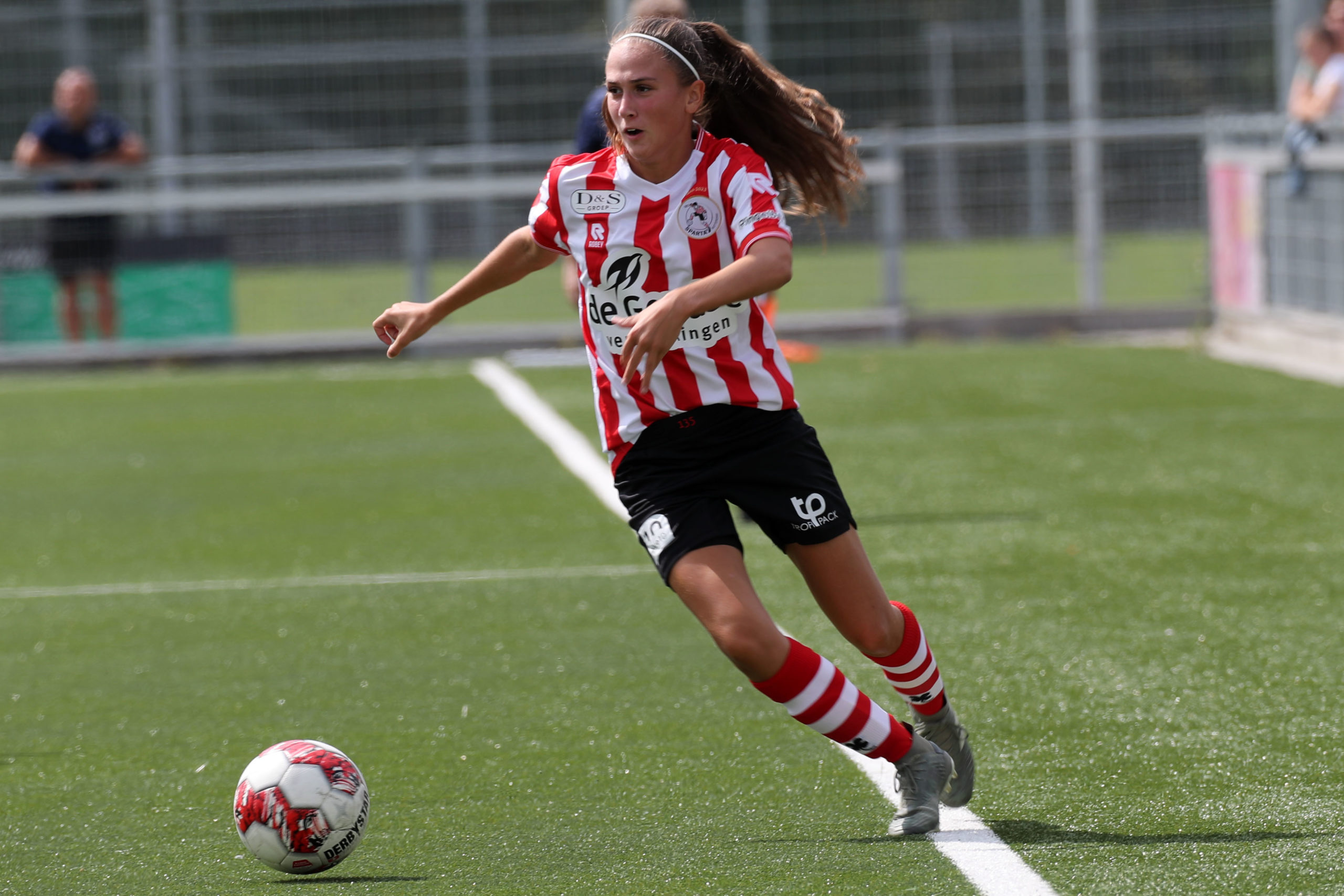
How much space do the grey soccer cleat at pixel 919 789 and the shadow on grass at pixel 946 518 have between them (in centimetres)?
368

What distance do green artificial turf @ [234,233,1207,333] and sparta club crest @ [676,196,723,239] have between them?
11361mm

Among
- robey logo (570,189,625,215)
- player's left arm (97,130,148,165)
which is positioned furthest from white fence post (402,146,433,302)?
robey logo (570,189,625,215)

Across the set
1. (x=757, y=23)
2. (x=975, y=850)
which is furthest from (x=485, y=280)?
(x=757, y=23)

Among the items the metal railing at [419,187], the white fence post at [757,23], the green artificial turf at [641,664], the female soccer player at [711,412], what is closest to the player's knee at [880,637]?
the female soccer player at [711,412]

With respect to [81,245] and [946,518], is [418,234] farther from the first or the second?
[946,518]

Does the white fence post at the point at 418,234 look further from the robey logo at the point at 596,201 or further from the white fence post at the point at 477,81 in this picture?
the robey logo at the point at 596,201

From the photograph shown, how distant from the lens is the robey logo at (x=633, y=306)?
381cm

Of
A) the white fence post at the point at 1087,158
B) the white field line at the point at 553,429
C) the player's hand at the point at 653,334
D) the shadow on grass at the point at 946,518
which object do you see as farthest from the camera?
the white fence post at the point at 1087,158

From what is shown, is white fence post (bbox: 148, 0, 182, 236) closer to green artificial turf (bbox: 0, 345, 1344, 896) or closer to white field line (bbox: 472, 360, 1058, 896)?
green artificial turf (bbox: 0, 345, 1344, 896)

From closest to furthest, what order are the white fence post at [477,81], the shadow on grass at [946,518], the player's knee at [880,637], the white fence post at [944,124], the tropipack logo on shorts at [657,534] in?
the tropipack logo on shorts at [657,534]
the player's knee at [880,637]
the shadow on grass at [946,518]
the white fence post at [944,124]
the white fence post at [477,81]

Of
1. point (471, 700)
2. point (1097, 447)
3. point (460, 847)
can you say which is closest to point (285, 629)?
point (471, 700)

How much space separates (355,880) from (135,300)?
11.8 meters

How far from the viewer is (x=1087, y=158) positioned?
1659cm

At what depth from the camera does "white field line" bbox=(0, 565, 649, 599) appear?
680 centimetres
